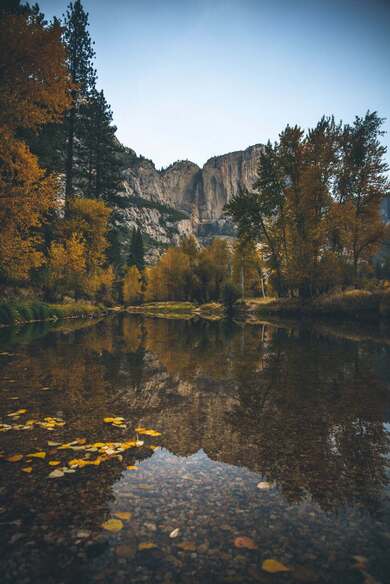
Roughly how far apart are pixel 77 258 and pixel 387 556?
26.7 metres

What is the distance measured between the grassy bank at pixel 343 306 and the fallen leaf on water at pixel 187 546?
2291 cm

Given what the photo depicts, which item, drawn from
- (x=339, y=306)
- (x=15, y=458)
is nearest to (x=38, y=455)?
(x=15, y=458)

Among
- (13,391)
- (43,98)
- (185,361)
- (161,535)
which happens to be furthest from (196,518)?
A: (43,98)

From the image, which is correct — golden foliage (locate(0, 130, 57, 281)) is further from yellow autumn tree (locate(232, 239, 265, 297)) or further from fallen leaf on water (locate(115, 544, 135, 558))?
yellow autumn tree (locate(232, 239, 265, 297))

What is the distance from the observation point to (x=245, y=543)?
222cm

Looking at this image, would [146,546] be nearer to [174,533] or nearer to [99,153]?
[174,533]

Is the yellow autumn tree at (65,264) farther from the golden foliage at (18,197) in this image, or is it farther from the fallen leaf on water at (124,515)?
the fallen leaf on water at (124,515)

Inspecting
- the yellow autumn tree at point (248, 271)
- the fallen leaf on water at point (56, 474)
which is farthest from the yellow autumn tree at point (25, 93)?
the yellow autumn tree at point (248, 271)

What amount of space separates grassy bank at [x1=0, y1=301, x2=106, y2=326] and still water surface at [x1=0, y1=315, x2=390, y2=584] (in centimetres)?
1397

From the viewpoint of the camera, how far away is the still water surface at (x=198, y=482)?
2.03 m

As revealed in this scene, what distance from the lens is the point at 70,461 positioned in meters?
3.33

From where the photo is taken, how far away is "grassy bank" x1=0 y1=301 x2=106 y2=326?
61.3 ft

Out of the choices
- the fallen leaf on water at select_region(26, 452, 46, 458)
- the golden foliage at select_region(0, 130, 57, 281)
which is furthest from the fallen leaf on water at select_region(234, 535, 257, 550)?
the golden foliage at select_region(0, 130, 57, 281)

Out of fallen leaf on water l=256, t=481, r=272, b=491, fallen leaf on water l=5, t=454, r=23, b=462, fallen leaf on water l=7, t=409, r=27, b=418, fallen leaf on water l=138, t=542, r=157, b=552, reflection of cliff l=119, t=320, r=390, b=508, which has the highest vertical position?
fallen leaf on water l=138, t=542, r=157, b=552
